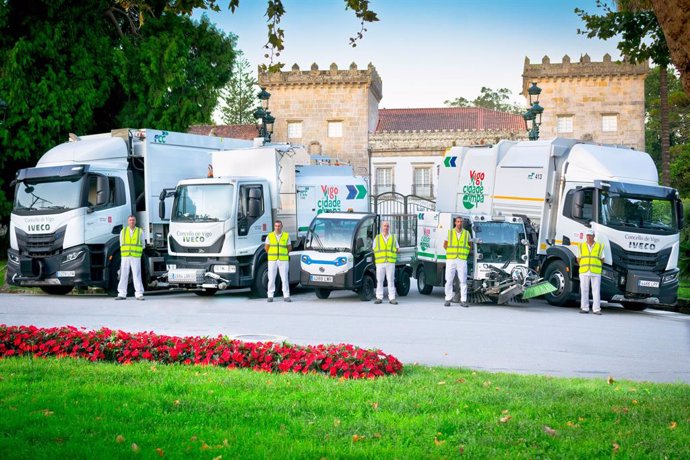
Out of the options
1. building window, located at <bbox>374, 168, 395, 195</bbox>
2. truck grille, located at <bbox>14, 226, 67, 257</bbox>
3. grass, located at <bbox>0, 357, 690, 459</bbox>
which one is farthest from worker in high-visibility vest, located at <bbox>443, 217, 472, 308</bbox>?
building window, located at <bbox>374, 168, 395, 195</bbox>

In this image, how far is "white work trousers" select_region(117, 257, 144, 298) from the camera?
21.3 metres

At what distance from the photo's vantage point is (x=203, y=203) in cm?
2158

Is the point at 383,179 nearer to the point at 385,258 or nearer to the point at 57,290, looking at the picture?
the point at 57,290

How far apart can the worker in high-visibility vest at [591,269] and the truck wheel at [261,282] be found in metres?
7.70

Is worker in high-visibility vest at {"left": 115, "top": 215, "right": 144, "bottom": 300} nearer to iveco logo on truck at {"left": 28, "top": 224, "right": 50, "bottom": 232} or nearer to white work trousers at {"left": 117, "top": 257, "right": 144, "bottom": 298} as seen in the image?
white work trousers at {"left": 117, "top": 257, "right": 144, "bottom": 298}

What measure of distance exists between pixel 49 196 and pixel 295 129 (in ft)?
138

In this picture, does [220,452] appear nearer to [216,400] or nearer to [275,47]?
[216,400]

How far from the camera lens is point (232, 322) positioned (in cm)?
1659

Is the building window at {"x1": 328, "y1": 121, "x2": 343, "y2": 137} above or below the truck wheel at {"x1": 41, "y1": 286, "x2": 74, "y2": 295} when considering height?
above

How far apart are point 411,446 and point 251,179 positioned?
51.0 ft

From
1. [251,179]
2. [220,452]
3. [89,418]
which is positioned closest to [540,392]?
[220,452]

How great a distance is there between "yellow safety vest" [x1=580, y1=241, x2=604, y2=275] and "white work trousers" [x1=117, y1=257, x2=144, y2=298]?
404 inches

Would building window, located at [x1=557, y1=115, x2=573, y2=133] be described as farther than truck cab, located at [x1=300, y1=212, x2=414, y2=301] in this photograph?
Yes

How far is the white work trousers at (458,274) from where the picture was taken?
20656 mm
